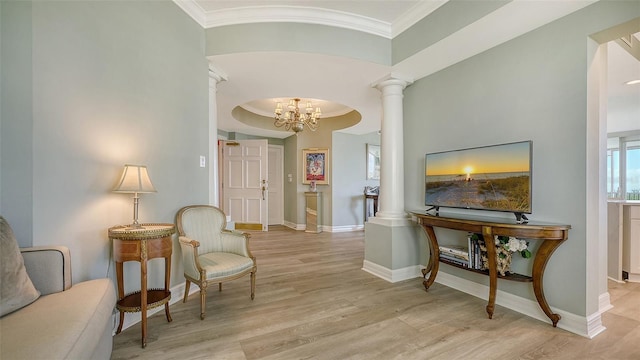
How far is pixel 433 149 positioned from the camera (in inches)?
120

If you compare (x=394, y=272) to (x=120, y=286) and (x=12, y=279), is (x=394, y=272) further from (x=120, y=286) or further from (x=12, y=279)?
(x=12, y=279)

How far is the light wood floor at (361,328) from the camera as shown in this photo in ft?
5.63

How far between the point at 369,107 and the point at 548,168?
105 inches

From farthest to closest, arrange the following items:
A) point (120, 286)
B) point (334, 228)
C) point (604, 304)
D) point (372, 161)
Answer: point (372, 161)
point (334, 228)
point (604, 304)
point (120, 286)

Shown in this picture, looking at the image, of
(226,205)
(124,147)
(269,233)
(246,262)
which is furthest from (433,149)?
(226,205)

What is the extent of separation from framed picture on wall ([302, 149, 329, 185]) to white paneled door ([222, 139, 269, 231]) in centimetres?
97

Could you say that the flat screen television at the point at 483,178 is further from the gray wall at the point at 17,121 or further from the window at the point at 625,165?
the window at the point at 625,165

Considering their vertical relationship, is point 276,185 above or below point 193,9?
below

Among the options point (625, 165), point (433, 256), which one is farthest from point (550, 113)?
point (625, 165)

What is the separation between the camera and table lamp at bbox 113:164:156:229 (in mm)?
1810

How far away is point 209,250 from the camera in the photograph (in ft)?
8.56

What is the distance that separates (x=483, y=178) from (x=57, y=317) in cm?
299

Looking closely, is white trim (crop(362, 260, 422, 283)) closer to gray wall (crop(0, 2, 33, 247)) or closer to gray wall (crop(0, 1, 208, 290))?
gray wall (crop(0, 1, 208, 290))

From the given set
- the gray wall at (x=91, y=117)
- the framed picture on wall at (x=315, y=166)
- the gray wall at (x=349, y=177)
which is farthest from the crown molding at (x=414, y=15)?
the framed picture on wall at (x=315, y=166)
